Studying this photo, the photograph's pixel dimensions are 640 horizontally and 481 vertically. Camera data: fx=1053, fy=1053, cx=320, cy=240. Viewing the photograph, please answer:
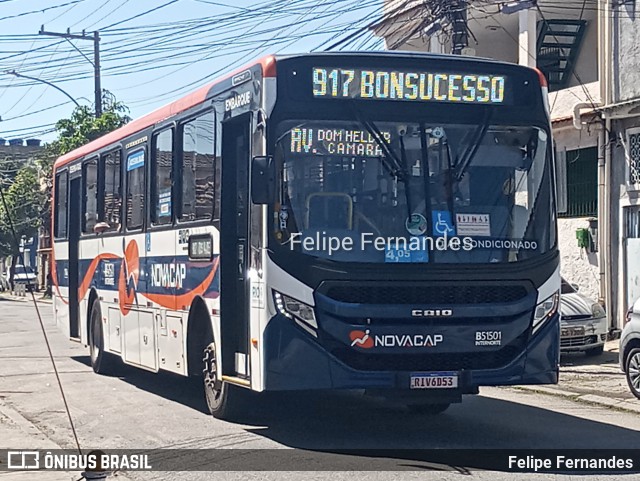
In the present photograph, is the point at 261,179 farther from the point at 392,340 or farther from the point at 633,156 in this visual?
the point at 633,156

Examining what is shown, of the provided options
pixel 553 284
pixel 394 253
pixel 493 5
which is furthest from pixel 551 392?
pixel 493 5

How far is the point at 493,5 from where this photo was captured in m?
21.8

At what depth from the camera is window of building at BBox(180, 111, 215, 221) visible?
35.0 ft

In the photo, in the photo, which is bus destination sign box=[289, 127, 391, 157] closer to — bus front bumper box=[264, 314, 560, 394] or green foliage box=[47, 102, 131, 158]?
bus front bumper box=[264, 314, 560, 394]

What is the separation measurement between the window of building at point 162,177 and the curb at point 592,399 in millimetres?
5501

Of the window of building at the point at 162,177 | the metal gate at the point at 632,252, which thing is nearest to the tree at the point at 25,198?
the metal gate at the point at 632,252

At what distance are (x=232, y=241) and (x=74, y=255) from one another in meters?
7.39

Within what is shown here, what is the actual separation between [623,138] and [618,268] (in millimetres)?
2341

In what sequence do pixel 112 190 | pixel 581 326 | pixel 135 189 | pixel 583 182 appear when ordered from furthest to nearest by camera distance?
pixel 583 182, pixel 581 326, pixel 112 190, pixel 135 189

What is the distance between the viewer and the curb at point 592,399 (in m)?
12.2

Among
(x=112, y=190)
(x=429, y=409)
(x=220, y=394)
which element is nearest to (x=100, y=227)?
(x=112, y=190)

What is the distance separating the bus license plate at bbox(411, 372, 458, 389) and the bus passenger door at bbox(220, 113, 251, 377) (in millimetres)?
1927

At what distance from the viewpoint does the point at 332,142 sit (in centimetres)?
910

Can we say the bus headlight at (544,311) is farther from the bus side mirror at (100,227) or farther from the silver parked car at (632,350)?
the bus side mirror at (100,227)
